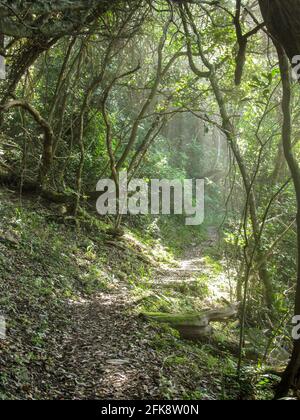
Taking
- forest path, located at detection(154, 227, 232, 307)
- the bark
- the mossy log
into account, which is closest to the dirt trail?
the mossy log

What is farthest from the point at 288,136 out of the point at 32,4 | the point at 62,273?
the point at 62,273

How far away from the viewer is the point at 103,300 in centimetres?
Result: 691

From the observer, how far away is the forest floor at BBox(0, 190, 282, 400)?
3961 millimetres

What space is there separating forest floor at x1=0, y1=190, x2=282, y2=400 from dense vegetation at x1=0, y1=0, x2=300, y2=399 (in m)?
0.02

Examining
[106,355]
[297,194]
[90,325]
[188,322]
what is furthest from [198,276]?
[297,194]

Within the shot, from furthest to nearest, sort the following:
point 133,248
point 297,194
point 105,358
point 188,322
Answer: point 133,248
point 188,322
point 105,358
point 297,194

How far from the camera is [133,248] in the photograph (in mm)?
10977

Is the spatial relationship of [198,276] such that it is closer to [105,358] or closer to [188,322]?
[188,322]

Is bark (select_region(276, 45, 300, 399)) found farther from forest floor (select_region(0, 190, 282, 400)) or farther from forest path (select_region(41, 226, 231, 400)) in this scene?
forest path (select_region(41, 226, 231, 400))

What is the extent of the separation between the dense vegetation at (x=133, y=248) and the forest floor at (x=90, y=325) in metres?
0.02

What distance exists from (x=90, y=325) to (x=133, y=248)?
5.48m
